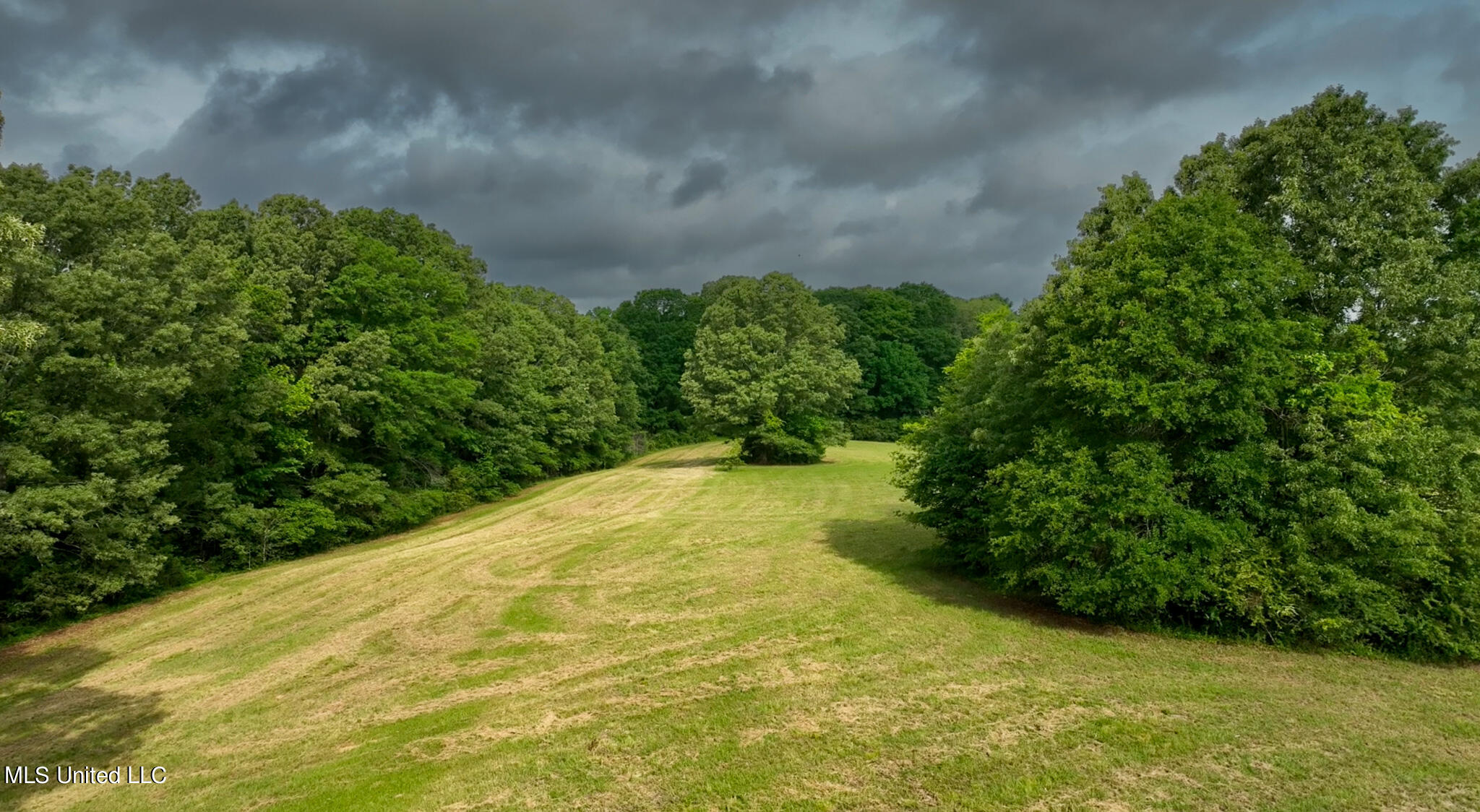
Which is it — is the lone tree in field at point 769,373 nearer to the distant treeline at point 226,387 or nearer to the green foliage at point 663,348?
the distant treeline at point 226,387

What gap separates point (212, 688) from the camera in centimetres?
1124

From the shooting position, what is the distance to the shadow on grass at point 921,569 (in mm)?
13297

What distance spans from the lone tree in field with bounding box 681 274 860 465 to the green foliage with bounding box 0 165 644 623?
37.7ft

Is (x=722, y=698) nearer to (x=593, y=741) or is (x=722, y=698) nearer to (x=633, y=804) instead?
(x=593, y=741)

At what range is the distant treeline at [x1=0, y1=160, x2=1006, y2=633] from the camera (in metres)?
15.1

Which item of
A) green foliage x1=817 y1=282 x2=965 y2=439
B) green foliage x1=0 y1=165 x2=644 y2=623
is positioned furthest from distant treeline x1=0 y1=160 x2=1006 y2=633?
green foliage x1=817 y1=282 x2=965 y2=439

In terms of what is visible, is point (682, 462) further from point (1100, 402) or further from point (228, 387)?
point (1100, 402)

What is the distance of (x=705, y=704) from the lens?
937 cm

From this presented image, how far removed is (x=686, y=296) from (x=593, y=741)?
83955 mm

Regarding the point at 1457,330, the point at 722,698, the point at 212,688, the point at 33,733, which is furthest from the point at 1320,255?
the point at 33,733

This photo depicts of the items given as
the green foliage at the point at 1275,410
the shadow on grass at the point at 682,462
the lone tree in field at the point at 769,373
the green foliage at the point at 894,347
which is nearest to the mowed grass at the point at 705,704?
the green foliage at the point at 1275,410

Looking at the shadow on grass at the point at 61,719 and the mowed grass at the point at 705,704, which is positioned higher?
the mowed grass at the point at 705,704

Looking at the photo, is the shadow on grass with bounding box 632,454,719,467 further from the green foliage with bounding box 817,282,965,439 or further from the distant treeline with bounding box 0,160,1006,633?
the green foliage with bounding box 817,282,965,439

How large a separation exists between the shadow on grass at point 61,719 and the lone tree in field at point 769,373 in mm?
30952
